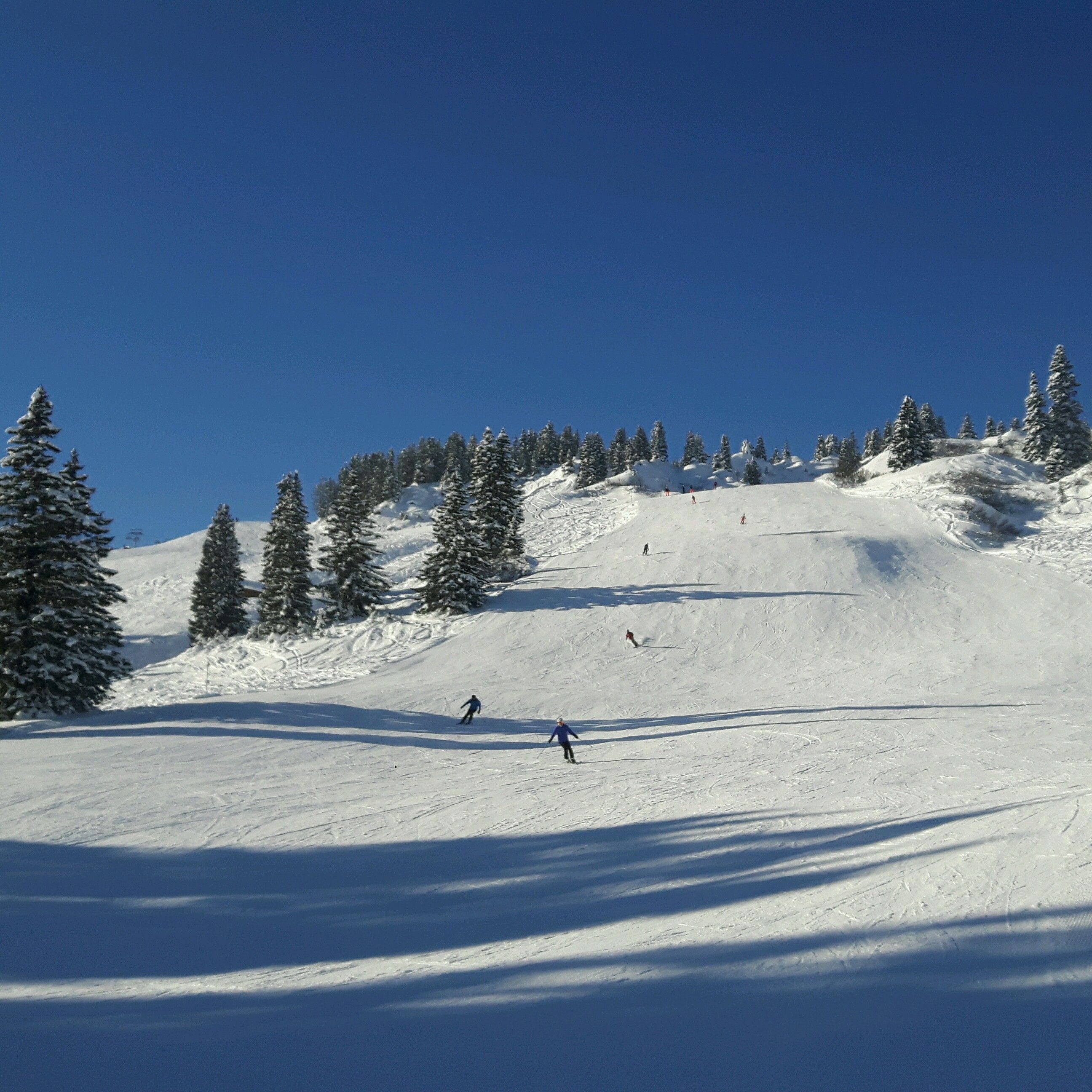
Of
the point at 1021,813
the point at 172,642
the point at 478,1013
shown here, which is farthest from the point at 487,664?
the point at 172,642

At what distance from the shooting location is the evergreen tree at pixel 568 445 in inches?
4788

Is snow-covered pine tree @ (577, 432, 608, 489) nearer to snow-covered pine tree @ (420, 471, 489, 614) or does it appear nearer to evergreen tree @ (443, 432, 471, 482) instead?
evergreen tree @ (443, 432, 471, 482)

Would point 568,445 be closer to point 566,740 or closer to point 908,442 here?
point 908,442

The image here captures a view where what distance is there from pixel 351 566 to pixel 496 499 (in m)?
9.59

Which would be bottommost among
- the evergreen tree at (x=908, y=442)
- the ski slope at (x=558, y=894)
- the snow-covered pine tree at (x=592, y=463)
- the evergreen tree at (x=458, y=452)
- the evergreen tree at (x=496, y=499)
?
the ski slope at (x=558, y=894)

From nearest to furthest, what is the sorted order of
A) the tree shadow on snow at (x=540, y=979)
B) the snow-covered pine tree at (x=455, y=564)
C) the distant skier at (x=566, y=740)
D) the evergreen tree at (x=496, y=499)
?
the tree shadow on snow at (x=540, y=979) → the distant skier at (x=566, y=740) → the snow-covered pine tree at (x=455, y=564) → the evergreen tree at (x=496, y=499)

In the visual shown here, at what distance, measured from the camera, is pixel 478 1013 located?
5.54 metres

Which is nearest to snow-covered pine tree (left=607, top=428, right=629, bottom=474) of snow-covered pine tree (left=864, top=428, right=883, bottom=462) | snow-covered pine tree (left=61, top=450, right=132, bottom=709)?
snow-covered pine tree (left=864, top=428, right=883, bottom=462)

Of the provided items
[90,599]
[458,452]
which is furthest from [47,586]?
[458,452]

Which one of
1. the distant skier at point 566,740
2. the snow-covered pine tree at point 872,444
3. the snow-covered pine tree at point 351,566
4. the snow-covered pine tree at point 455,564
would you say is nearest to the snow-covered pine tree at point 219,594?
the snow-covered pine tree at point 351,566

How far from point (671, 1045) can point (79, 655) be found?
2069cm

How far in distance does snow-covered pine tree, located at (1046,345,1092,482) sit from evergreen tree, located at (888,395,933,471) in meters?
9.21

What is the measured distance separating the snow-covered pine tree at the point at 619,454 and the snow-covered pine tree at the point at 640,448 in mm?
694

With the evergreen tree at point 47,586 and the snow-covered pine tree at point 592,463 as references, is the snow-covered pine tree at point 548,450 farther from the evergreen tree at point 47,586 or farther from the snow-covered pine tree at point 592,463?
the evergreen tree at point 47,586
